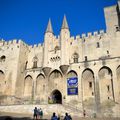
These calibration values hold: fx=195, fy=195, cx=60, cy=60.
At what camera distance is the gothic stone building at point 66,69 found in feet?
105

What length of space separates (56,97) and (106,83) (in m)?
10.0

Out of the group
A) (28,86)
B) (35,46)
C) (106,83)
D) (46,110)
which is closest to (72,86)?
(106,83)

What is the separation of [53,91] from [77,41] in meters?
10.5

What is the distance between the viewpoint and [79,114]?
91.0 feet

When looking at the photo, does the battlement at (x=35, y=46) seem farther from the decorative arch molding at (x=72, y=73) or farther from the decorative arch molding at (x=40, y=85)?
the decorative arch molding at (x=72, y=73)

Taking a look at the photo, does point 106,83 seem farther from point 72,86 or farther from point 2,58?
point 2,58

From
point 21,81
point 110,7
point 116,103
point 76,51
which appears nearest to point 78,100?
point 116,103

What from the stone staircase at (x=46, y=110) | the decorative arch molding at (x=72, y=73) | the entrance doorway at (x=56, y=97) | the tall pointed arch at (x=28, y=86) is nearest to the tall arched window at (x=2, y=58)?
the tall pointed arch at (x=28, y=86)

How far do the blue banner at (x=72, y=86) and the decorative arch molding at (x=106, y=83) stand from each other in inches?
162

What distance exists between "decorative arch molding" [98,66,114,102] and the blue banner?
4119 mm

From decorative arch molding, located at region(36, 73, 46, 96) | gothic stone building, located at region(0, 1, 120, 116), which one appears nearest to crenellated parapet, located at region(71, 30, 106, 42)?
gothic stone building, located at region(0, 1, 120, 116)

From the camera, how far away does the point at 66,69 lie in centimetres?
3478

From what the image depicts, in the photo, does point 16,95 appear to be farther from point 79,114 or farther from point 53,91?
point 79,114

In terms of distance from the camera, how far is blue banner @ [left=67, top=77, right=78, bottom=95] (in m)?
33.3
